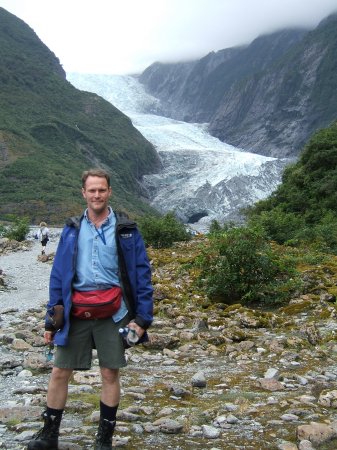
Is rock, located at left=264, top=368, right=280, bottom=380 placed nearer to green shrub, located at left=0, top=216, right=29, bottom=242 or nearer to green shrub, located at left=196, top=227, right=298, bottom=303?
green shrub, located at left=196, top=227, right=298, bottom=303

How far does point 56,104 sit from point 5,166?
3373 centimetres

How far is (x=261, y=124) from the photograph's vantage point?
116m

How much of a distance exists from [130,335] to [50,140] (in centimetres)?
7455

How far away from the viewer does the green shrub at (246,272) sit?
298 inches

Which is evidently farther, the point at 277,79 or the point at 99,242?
the point at 277,79

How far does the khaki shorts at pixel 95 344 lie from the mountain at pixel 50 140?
142 feet

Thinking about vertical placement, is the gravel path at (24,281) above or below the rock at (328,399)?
below

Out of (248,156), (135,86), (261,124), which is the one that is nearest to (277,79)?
(261,124)

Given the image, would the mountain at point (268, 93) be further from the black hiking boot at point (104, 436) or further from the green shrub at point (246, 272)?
the black hiking boot at point (104, 436)

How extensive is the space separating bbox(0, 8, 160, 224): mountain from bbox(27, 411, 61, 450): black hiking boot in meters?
43.2

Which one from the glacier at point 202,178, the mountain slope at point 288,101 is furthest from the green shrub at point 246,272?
the mountain slope at point 288,101

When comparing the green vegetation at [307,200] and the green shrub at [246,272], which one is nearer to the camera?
the green shrub at [246,272]

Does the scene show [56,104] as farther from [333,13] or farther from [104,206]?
[104,206]

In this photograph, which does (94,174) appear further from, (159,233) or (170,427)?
(159,233)
